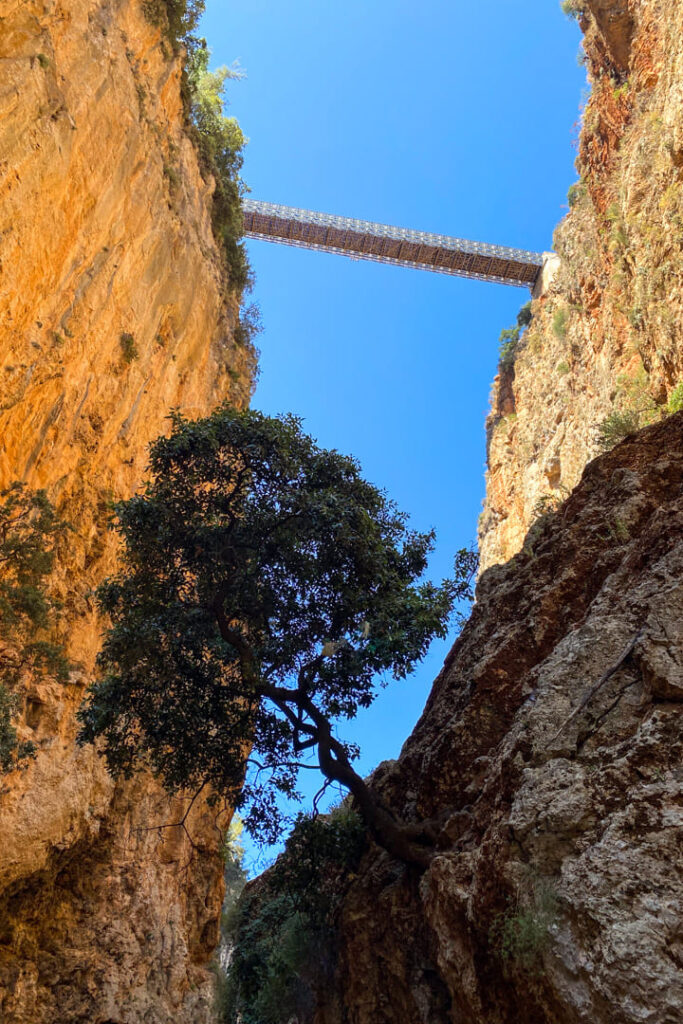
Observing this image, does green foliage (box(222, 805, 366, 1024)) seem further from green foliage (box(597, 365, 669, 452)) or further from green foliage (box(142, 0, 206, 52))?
green foliage (box(142, 0, 206, 52))

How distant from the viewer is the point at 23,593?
10.8 metres

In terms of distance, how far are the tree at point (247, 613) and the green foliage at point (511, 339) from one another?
25.4m

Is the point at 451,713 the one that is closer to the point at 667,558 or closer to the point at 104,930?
the point at 667,558

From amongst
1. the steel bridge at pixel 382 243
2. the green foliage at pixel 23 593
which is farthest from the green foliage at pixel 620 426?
the steel bridge at pixel 382 243

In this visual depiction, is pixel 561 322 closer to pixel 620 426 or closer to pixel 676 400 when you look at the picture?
pixel 620 426

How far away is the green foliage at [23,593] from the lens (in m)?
10.8

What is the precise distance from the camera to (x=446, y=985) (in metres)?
8.40

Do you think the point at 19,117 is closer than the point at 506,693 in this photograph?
No

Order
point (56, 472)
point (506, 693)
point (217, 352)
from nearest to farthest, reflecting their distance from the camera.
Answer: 1. point (506, 693)
2. point (56, 472)
3. point (217, 352)

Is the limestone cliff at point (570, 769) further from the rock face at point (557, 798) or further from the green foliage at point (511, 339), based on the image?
the green foliage at point (511, 339)

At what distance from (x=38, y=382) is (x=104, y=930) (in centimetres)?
906

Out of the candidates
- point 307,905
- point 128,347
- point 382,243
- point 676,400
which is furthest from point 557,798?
point 382,243

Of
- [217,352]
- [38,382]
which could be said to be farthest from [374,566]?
[217,352]

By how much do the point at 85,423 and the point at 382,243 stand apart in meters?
22.0
